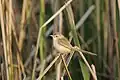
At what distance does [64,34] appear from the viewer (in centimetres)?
215

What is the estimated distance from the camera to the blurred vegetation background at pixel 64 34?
1706 millimetres

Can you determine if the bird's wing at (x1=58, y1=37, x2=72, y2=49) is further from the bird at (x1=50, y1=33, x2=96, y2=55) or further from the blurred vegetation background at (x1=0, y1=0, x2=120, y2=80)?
the blurred vegetation background at (x1=0, y1=0, x2=120, y2=80)

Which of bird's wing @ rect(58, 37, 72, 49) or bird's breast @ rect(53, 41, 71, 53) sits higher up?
bird's wing @ rect(58, 37, 72, 49)

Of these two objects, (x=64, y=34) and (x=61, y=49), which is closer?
(x=61, y=49)

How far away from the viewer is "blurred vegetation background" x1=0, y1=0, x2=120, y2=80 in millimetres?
1706

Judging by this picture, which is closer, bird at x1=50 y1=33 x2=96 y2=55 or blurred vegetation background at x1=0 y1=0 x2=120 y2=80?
bird at x1=50 y1=33 x2=96 y2=55

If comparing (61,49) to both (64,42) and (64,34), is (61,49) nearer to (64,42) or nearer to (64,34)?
(64,42)

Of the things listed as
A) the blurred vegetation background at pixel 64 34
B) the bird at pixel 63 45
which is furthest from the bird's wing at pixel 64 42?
the blurred vegetation background at pixel 64 34

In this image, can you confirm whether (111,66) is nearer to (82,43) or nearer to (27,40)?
(82,43)

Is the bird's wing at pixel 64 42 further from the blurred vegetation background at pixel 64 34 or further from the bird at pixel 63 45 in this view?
the blurred vegetation background at pixel 64 34

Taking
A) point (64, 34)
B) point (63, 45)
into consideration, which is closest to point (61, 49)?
point (63, 45)

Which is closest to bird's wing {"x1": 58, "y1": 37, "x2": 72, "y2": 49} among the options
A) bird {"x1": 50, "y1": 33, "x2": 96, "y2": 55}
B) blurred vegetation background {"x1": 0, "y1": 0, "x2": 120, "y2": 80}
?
bird {"x1": 50, "y1": 33, "x2": 96, "y2": 55}

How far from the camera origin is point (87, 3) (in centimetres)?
216

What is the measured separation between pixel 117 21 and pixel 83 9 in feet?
1.47
